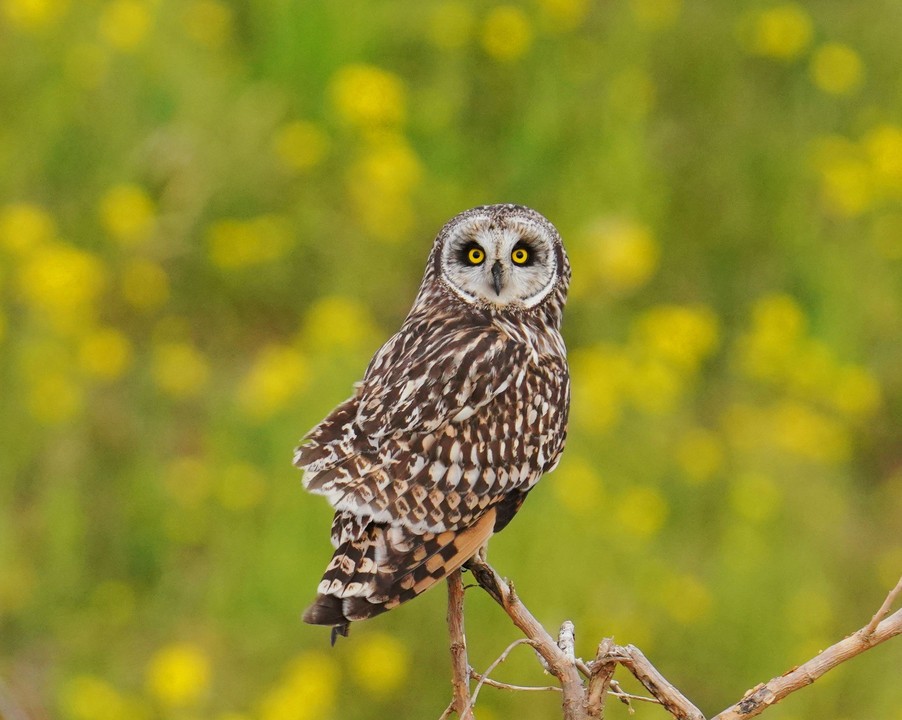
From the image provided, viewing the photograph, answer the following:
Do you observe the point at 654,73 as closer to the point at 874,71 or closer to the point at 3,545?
the point at 874,71

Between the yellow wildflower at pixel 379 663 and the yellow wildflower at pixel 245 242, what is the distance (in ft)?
7.40

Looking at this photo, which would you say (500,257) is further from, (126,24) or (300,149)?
(126,24)

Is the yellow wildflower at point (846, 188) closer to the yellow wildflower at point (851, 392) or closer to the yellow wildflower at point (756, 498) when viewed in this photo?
the yellow wildflower at point (851, 392)

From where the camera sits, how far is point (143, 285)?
19.3 feet

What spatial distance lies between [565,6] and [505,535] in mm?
3672

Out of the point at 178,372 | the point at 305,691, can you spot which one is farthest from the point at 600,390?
the point at 305,691

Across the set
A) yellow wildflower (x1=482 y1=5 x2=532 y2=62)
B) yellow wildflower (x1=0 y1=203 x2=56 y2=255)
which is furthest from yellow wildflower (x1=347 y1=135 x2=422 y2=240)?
yellow wildflower (x1=0 y1=203 x2=56 y2=255)

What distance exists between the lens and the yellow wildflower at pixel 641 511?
4793mm

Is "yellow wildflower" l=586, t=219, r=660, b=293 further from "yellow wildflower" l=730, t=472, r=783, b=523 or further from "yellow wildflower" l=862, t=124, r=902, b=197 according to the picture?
"yellow wildflower" l=862, t=124, r=902, b=197

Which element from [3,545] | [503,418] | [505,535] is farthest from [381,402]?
[3,545]

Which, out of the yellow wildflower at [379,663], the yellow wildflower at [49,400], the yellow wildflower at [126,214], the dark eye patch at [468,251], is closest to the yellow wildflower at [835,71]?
the yellow wildflower at [126,214]

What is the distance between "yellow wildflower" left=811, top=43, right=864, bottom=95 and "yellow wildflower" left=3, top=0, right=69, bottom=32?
3660 millimetres

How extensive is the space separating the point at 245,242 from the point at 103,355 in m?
0.91

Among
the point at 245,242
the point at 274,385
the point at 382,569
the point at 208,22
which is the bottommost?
the point at 382,569
